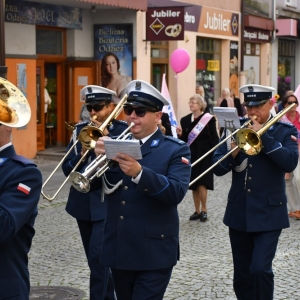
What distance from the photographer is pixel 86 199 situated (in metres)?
6.38

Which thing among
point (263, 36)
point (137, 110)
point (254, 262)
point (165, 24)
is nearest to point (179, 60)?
point (165, 24)

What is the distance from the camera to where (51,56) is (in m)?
19.1

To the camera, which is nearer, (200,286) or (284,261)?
(200,286)

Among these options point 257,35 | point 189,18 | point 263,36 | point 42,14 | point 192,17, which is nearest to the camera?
point 42,14

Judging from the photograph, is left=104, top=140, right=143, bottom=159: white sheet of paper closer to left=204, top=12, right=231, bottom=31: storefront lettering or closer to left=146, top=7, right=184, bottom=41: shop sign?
left=146, top=7, right=184, bottom=41: shop sign

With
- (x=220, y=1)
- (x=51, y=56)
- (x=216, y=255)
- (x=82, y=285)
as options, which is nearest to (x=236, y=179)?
(x=82, y=285)

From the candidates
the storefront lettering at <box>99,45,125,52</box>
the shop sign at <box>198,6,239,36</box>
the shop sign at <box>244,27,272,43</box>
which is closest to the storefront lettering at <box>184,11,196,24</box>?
the shop sign at <box>198,6,239,36</box>

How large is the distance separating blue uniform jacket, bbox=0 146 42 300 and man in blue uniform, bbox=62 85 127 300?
6.50 ft

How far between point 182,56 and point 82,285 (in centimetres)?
1274

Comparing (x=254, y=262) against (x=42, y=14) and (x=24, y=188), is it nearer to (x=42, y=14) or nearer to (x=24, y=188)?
(x=24, y=188)

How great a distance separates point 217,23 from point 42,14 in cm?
836

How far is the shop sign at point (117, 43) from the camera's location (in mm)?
20047

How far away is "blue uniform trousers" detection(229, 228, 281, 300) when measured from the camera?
232 inches

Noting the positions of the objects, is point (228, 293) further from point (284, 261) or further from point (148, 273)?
point (148, 273)
